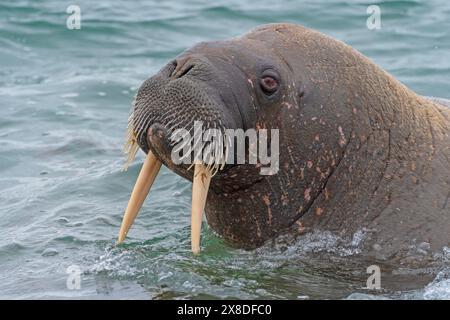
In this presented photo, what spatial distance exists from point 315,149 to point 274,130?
341 mm

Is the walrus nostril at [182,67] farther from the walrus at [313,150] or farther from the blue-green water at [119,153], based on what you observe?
the blue-green water at [119,153]

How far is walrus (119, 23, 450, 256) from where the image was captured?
6.99m

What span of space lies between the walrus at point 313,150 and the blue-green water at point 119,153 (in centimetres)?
24

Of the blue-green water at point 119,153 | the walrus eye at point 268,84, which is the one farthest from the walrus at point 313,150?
the blue-green water at point 119,153

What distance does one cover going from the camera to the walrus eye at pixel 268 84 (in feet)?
23.1

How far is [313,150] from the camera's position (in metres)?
7.20

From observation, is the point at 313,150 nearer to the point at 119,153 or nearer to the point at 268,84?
the point at 268,84

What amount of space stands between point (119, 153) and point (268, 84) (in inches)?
206

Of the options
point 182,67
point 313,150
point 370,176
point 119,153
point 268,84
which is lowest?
point 119,153

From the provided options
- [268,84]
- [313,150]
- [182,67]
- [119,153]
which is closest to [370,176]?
[313,150]

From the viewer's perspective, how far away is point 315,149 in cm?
720

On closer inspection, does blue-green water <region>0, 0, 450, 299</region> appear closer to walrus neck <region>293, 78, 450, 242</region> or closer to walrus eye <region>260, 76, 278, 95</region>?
walrus neck <region>293, 78, 450, 242</region>

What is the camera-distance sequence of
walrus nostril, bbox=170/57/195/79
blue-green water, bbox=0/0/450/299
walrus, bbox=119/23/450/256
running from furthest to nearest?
1. blue-green water, bbox=0/0/450/299
2. walrus, bbox=119/23/450/256
3. walrus nostril, bbox=170/57/195/79

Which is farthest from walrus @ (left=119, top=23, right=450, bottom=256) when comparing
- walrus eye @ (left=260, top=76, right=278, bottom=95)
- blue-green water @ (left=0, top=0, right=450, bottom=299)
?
blue-green water @ (left=0, top=0, right=450, bottom=299)
